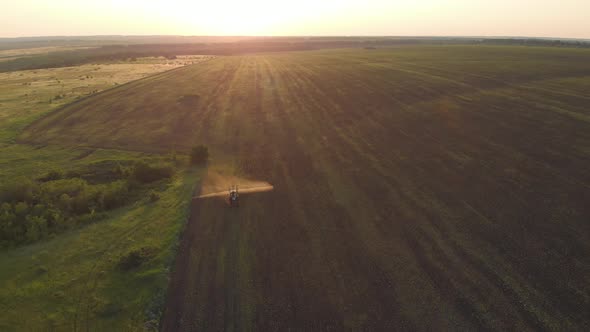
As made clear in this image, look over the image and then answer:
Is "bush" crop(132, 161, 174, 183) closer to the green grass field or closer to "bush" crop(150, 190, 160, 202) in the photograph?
the green grass field

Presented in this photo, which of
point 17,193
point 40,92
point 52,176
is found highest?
point 40,92

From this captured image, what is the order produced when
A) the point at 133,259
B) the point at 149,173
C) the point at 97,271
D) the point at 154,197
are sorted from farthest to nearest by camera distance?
the point at 149,173, the point at 154,197, the point at 133,259, the point at 97,271

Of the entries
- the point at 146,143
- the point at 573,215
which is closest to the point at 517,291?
the point at 573,215

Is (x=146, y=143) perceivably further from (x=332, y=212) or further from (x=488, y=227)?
(x=488, y=227)

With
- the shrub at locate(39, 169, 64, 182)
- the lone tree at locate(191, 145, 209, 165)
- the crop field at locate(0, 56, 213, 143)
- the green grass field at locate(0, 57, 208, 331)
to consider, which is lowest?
the green grass field at locate(0, 57, 208, 331)

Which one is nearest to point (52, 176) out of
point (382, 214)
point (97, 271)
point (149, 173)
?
point (149, 173)

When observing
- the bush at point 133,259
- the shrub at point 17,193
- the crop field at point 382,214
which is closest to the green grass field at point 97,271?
the bush at point 133,259

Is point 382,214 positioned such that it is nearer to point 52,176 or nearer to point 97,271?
point 97,271

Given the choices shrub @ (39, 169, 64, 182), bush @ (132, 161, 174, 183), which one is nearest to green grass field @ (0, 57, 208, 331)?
bush @ (132, 161, 174, 183)

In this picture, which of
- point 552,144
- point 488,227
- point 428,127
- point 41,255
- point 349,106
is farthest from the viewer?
point 349,106
